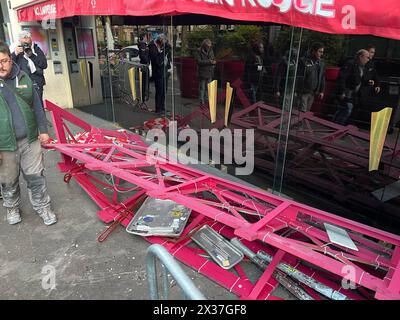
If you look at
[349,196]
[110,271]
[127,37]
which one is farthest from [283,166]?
[127,37]

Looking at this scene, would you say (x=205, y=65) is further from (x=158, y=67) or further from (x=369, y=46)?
(x=369, y=46)

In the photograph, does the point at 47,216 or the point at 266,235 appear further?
the point at 47,216

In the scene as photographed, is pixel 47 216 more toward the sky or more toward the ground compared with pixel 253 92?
more toward the ground

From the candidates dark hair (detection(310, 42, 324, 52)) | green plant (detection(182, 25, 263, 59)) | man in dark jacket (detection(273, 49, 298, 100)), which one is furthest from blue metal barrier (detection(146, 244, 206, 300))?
green plant (detection(182, 25, 263, 59))

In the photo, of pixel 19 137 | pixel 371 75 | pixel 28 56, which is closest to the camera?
pixel 19 137

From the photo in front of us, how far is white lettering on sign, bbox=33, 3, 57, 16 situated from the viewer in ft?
20.4

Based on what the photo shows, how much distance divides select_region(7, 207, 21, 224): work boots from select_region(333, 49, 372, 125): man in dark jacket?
4.00 m

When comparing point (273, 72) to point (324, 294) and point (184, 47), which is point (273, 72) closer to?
point (184, 47)

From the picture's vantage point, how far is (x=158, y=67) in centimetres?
657

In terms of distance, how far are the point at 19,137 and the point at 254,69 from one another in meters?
3.12

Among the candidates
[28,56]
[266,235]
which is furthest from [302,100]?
[28,56]

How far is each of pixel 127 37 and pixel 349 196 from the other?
5.43 m

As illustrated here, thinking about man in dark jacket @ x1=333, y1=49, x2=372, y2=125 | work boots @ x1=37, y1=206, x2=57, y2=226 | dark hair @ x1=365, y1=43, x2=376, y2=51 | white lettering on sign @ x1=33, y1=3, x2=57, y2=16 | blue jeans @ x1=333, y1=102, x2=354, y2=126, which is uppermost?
white lettering on sign @ x1=33, y1=3, x2=57, y2=16

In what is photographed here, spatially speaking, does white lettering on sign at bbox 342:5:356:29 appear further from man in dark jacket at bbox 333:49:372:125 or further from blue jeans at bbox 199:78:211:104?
blue jeans at bbox 199:78:211:104
